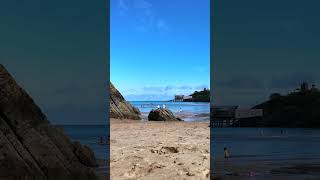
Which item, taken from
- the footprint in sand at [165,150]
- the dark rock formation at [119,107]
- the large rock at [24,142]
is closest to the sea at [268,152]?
the footprint in sand at [165,150]

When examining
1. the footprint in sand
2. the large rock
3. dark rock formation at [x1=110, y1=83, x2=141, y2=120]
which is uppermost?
dark rock formation at [x1=110, y1=83, x2=141, y2=120]

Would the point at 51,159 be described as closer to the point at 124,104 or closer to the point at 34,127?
the point at 34,127

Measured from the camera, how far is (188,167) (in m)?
19.3

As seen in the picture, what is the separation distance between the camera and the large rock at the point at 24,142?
1351 cm

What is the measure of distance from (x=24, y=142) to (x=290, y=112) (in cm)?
11734

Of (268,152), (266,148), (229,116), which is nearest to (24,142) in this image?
(268,152)

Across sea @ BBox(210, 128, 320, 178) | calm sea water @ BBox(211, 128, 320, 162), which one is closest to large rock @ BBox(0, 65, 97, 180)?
sea @ BBox(210, 128, 320, 178)

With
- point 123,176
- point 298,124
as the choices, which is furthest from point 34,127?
point 298,124

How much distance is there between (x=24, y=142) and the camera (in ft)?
46.3

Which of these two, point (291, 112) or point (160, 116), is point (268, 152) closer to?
point (160, 116)

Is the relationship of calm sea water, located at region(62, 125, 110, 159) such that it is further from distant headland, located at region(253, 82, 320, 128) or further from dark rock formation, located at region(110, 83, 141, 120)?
distant headland, located at region(253, 82, 320, 128)

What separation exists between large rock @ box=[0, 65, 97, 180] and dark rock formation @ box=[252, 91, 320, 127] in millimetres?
99600

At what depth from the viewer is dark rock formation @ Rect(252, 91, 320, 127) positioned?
112438mm

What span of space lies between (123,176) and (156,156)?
4.28 metres
